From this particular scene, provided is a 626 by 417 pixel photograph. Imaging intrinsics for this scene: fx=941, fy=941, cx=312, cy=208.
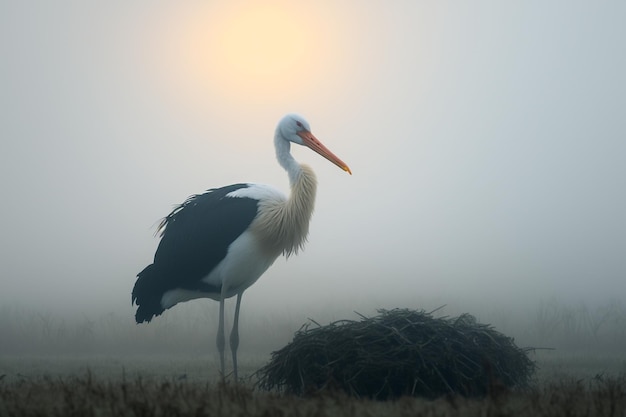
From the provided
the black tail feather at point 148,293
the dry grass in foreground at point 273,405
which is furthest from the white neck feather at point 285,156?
the dry grass in foreground at point 273,405

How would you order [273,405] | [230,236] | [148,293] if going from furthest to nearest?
[148,293] → [230,236] → [273,405]

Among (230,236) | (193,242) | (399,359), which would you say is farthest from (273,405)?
(193,242)

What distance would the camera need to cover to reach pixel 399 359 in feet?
29.6

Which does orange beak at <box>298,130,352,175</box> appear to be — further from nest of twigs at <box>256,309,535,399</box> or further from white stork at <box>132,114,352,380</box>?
nest of twigs at <box>256,309,535,399</box>

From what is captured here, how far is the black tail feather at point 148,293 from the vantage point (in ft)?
44.0

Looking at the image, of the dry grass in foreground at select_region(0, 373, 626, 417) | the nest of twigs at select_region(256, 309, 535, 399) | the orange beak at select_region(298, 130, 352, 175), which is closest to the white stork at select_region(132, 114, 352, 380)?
the orange beak at select_region(298, 130, 352, 175)

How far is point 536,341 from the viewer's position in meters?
16.1

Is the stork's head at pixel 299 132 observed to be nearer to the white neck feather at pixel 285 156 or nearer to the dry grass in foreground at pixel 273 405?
the white neck feather at pixel 285 156

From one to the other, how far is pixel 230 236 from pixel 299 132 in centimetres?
190

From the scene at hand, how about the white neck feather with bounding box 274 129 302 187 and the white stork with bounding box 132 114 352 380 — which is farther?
the white neck feather with bounding box 274 129 302 187

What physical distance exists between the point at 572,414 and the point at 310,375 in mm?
3148

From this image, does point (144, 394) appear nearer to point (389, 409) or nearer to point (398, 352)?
point (389, 409)

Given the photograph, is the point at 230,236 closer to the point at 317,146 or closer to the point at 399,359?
the point at 317,146

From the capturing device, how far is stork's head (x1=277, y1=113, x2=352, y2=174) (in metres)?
13.5
